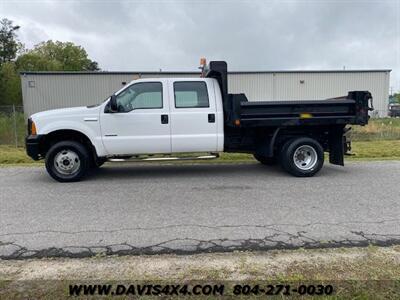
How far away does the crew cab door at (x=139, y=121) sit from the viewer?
732 centimetres

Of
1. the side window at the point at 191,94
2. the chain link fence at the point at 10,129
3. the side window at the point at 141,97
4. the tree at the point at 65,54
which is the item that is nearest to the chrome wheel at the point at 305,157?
the side window at the point at 191,94

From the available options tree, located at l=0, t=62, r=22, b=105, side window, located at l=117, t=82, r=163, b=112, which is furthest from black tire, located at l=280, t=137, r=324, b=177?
tree, located at l=0, t=62, r=22, b=105

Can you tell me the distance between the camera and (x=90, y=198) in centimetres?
614

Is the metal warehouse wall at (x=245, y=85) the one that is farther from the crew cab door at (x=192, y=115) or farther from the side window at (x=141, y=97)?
the side window at (x=141, y=97)

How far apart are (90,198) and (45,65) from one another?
55163 mm

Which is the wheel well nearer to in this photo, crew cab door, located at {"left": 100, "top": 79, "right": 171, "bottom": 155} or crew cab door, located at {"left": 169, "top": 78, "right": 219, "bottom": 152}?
crew cab door, located at {"left": 100, "top": 79, "right": 171, "bottom": 155}

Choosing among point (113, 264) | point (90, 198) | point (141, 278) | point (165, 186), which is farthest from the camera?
point (165, 186)

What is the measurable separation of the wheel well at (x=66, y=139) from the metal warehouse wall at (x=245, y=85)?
67.1ft

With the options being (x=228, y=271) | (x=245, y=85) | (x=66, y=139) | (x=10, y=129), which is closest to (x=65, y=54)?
(x=245, y=85)

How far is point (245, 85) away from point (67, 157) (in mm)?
23952

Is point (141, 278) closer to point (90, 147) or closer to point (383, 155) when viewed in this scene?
point (90, 147)

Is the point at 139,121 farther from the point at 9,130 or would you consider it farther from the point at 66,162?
the point at 9,130

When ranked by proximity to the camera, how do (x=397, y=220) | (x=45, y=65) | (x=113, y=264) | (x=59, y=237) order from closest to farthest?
(x=113, y=264) < (x=59, y=237) < (x=397, y=220) < (x=45, y=65)

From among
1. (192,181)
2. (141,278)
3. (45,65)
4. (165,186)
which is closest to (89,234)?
(141,278)
